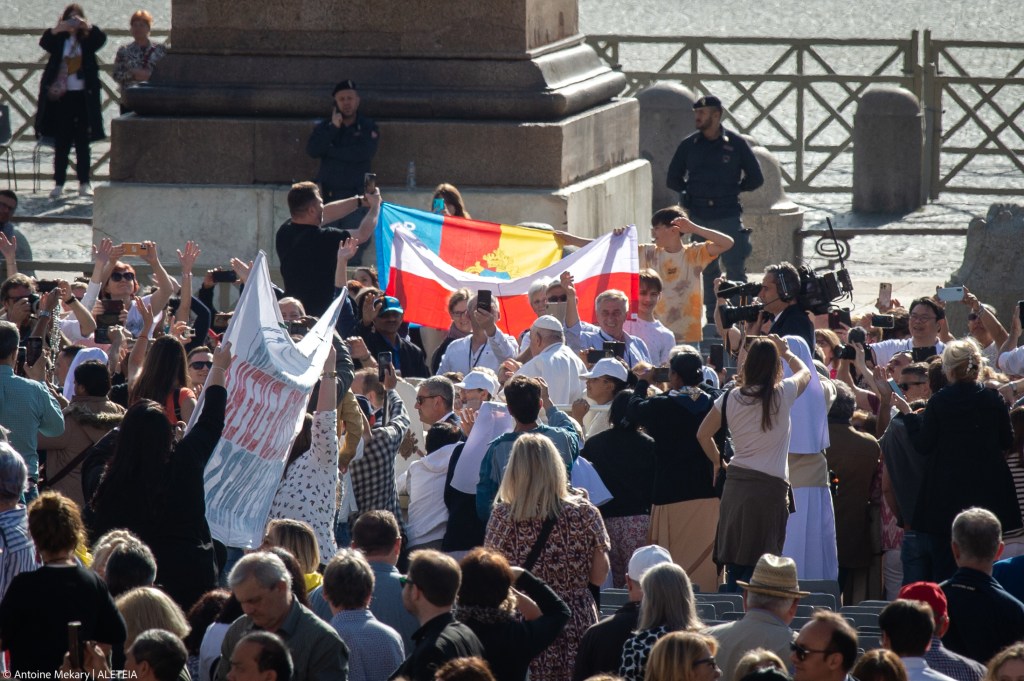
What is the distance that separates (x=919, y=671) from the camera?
22.5 ft

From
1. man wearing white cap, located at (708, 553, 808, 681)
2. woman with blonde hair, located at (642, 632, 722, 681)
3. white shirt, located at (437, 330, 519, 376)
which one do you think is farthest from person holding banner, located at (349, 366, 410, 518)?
woman with blonde hair, located at (642, 632, 722, 681)

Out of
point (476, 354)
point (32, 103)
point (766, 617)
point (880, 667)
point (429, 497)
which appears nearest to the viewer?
point (880, 667)

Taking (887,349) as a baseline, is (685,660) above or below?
above

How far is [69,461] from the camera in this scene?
9305 mm

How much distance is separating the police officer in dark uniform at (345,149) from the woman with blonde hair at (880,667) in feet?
→ 28.7

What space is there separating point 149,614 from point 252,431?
1824mm

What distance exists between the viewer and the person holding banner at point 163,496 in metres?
7.92

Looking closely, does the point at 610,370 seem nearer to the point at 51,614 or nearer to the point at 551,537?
the point at 551,537

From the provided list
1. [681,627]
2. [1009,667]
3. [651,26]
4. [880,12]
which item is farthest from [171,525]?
[880,12]

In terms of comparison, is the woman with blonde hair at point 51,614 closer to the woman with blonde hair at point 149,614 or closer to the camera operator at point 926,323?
the woman with blonde hair at point 149,614

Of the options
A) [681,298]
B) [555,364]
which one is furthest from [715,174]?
[555,364]

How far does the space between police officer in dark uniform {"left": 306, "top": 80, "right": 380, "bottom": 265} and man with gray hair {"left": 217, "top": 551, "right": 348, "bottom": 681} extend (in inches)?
326

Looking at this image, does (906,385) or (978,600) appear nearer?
(978,600)

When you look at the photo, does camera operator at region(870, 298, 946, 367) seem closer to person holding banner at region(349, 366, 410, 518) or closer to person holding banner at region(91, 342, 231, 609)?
person holding banner at region(349, 366, 410, 518)
